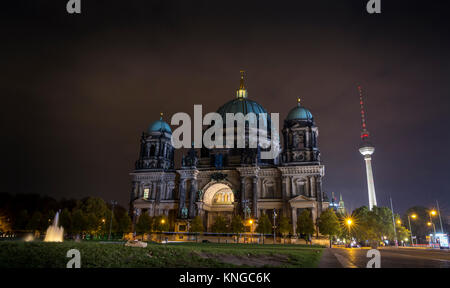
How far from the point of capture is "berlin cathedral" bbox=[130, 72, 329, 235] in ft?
194

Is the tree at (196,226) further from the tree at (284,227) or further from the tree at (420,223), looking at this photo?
the tree at (420,223)

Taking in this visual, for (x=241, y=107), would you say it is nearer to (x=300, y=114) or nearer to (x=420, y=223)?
(x=300, y=114)

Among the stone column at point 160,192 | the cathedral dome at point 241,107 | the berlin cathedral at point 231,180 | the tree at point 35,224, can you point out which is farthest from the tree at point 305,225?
the tree at point 35,224

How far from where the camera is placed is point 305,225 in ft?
169

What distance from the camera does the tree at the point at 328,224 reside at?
4969 centimetres

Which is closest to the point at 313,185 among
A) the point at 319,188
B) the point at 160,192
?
the point at 319,188

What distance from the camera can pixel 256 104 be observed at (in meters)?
83.2

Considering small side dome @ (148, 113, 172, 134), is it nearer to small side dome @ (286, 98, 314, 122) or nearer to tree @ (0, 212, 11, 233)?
small side dome @ (286, 98, 314, 122)

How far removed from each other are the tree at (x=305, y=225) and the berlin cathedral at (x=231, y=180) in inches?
125

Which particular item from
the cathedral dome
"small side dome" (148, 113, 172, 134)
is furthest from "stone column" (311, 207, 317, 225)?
"small side dome" (148, 113, 172, 134)

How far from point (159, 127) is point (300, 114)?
3499cm

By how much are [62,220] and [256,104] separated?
180 feet

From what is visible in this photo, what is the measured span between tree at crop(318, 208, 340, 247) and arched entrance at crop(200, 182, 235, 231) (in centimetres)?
2030
